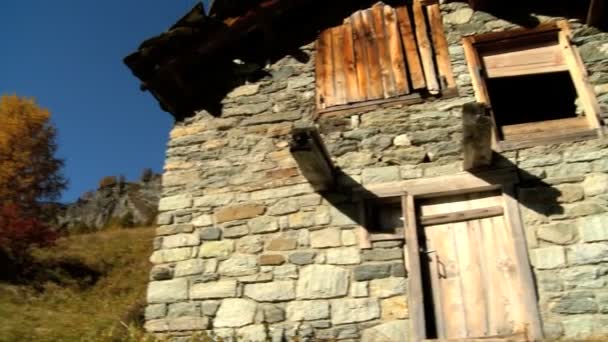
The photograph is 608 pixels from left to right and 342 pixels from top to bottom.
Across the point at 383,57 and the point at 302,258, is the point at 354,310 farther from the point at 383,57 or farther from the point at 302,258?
the point at 383,57

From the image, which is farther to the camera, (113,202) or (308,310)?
(113,202)

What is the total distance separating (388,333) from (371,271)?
0.54 meters

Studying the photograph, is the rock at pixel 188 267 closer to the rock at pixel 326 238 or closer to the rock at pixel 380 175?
the rock at pixel 326 238

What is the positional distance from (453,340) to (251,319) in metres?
1.68

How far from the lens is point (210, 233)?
203 inches

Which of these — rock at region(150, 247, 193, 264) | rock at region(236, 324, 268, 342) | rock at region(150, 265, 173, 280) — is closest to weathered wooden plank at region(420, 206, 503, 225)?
rock at region(236, 324, 268, 342)

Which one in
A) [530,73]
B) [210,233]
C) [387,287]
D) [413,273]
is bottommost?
[387,287]

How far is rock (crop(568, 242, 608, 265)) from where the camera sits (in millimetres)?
4219

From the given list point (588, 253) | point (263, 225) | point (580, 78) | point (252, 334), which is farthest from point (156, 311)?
point (580, 78)

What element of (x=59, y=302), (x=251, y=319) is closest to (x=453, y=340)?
(x=251, y=319)

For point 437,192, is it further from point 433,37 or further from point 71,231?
point 71,231

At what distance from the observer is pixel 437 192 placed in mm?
4855

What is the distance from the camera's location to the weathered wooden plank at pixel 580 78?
496 centimetres

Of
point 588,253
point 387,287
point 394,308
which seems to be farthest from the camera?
point 387,287
